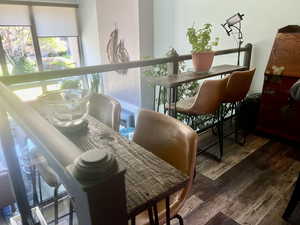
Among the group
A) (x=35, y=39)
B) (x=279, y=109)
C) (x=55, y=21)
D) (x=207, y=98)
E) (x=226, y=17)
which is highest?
(x=55, y=21)

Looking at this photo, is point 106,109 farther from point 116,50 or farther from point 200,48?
point 116,50

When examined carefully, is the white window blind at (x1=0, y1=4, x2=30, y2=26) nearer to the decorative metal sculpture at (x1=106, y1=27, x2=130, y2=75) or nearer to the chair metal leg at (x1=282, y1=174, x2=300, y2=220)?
the decorative metal sculpture at (x1=106, y1=27, x2=130, y2=75)

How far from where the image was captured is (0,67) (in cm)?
494

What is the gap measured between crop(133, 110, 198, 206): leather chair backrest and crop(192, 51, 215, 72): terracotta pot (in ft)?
4.21

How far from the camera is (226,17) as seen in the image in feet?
10.3

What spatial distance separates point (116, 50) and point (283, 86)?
12.0ft

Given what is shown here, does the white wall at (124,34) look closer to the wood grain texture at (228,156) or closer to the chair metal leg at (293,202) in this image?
the wood grain texture at (228,156)

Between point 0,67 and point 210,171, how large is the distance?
16.1 feet

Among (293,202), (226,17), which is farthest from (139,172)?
(226,17)

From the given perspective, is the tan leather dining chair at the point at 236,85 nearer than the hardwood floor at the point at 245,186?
No

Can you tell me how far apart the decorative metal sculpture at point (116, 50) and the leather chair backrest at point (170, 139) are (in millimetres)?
3984

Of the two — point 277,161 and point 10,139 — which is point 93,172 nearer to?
point 10,139

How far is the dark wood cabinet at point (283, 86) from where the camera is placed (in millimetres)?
2404

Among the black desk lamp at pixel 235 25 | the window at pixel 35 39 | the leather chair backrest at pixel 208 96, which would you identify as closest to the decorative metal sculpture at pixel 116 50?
the window at pixel 35 39
